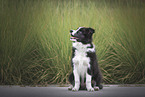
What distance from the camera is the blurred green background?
5.91 metres

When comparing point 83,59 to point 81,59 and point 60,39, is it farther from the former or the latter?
point 60,39

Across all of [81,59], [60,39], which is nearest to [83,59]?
[81,59]

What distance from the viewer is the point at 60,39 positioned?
616 centimetres

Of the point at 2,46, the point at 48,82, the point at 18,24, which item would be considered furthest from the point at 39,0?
the point at 48,82

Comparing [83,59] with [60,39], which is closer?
[83,59]

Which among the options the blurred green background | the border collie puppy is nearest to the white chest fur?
the border collie puppy

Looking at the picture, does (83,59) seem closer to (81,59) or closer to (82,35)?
(81,59)

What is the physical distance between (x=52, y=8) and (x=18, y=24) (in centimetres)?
97

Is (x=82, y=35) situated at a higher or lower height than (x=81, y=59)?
higher

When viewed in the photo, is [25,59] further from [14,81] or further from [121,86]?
[121,86]

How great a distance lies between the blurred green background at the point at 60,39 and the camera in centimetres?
591

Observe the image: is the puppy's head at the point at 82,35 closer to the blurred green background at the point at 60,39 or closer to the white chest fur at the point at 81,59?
the white chest fur at the point at 81,59

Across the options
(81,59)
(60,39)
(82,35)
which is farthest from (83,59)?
(60,39)

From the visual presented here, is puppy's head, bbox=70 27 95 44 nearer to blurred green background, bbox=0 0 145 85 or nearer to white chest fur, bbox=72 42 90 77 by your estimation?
white chest fur, bbox=72 42 90 77
